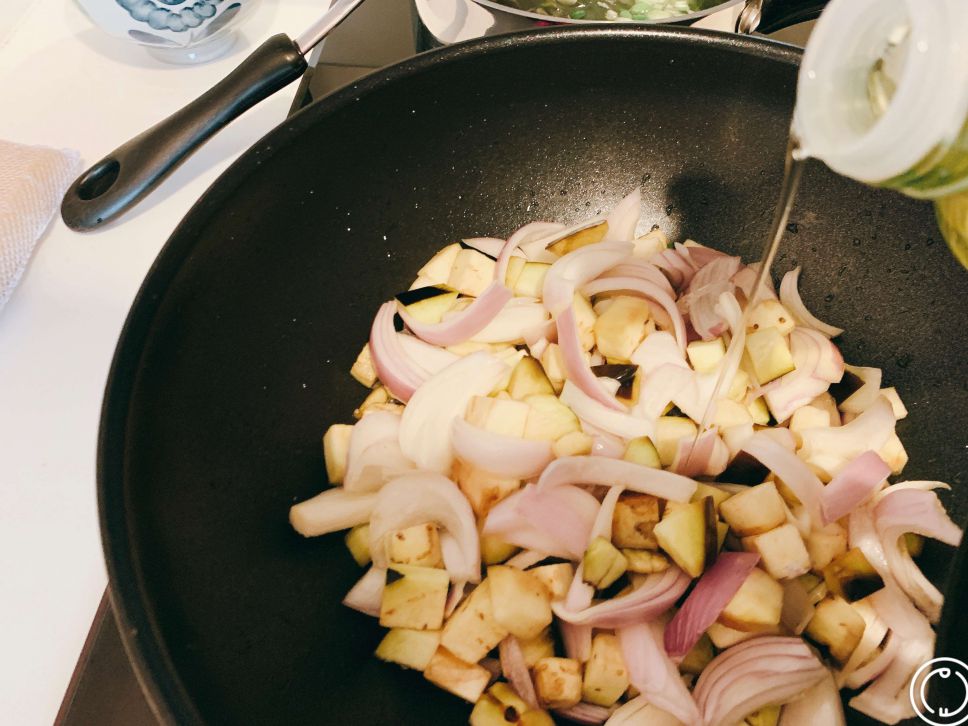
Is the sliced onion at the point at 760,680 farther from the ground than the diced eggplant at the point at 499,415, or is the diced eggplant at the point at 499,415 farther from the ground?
the diced eggplant at the point at 499,415

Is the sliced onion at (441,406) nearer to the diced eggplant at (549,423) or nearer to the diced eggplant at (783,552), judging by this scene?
the diced eggplant at (549,423)

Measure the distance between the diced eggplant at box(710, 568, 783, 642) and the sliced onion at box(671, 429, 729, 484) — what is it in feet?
0.49

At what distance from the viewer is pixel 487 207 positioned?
98 centimetres

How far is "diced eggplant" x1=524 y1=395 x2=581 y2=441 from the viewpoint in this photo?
818mm

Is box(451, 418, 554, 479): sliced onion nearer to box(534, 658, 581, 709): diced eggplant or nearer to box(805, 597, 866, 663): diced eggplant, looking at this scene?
box(534, 658, 581, 709): diced eggplant

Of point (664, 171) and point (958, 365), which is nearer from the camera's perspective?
point (958, 365)

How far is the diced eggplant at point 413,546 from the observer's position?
0.75 meters

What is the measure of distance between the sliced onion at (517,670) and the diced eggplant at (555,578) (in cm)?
6

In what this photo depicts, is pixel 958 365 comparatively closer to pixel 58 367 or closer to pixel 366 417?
pixel 366 417

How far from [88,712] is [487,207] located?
76cm

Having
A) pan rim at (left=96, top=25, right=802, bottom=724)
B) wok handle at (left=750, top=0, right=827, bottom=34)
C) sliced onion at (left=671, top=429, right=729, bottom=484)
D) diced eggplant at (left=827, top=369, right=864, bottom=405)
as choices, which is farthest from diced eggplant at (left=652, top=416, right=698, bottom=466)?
wok handle at (left=750, top=0, right=827, bottom=34)

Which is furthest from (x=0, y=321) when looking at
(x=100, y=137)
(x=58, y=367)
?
(x=100, y=137)

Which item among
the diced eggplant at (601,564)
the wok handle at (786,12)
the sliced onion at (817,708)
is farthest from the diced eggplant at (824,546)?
the wok handle at (786,12)

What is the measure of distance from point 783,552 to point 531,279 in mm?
446
